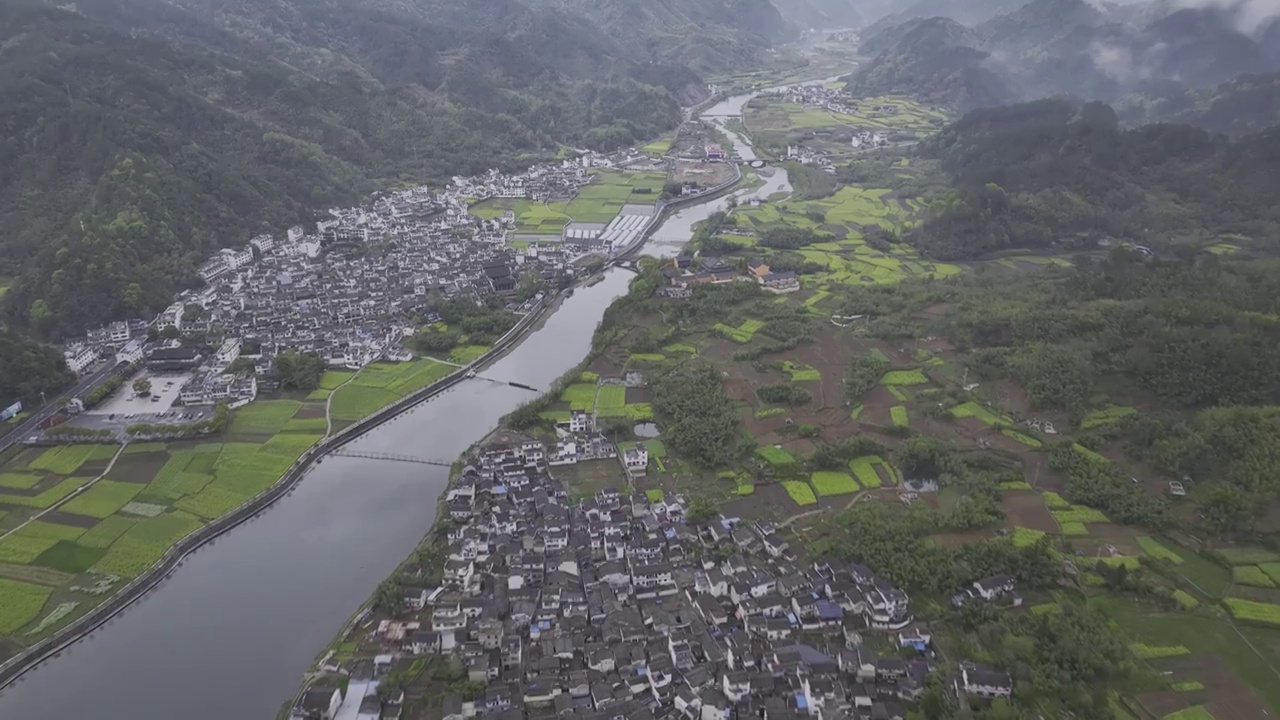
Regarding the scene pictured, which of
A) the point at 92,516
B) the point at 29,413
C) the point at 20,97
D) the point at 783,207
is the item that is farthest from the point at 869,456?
the point at 20,97

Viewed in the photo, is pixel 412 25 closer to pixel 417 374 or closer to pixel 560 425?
pixel 417 374

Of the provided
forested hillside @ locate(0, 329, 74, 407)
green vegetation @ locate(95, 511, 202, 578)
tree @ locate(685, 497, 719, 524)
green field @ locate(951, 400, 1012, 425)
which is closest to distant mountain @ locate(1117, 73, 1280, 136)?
green field @ locate(951, 400, 1012, 425)

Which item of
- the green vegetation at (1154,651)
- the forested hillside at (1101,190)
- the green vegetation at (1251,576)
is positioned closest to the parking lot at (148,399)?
the green vegetation at (1154,651)

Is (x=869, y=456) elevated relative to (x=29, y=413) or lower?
lower

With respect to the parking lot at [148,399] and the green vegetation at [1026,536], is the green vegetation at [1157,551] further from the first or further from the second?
the parking lot at [148,399]

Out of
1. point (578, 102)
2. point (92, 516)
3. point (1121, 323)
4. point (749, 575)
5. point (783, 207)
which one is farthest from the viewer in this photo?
point (578, 102)

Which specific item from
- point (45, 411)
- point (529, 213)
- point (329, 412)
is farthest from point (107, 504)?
point (529, 213)

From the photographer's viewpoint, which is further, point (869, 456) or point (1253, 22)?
point (1253, 22)

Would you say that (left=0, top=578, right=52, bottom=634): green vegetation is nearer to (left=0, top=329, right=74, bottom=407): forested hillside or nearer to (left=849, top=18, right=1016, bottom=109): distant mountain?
(left=0, top=329, right=74, bottom=407): forested hillside
